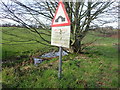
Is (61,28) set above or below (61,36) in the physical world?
above

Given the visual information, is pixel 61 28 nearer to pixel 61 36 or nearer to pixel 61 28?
pixel 61 28

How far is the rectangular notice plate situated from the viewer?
277 centimetres

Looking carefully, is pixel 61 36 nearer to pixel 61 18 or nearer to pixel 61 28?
pixel 61 28

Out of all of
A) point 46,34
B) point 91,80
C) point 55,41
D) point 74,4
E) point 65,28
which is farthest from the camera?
point 46,34

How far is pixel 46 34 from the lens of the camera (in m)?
7.33

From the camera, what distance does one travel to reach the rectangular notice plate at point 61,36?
277 centimetres

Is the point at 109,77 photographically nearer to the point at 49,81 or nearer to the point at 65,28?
the point at 49,81

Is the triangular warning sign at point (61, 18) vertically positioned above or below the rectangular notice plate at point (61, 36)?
above

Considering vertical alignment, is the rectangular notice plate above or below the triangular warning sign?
below

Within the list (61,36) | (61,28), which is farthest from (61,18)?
(61,36)

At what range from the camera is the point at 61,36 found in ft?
9.64

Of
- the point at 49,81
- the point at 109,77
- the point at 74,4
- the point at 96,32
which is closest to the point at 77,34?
the point at 96,32

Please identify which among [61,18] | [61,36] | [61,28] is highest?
[61,18]

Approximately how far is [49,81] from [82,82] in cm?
96
